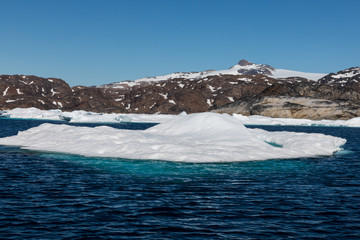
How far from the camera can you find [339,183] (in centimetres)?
1833

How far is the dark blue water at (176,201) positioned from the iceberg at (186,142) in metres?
2.03

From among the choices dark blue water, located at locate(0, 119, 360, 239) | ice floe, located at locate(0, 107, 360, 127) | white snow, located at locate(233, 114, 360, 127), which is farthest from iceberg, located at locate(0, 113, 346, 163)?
white snow, located at locate(233, 114, 360, 127)

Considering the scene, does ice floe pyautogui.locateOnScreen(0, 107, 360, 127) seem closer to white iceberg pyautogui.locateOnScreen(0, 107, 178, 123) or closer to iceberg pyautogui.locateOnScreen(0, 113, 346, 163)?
white iceberg pyautogui.locateOnScreen(0, 107, 178, 123)

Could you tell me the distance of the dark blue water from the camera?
10.5 m

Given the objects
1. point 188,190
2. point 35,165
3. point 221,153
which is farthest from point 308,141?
point 35,165

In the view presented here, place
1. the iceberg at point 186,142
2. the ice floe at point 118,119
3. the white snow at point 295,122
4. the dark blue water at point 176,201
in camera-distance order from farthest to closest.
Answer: the white snow at point 295,122 → the ice floe at point 118,119 → the iceberg at point 186,142 → the dark blue water at point 176,201

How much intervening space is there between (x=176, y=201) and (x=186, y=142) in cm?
1557

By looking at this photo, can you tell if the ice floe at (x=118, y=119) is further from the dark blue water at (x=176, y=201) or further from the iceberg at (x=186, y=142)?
the dark blue water at (x=176, y=201)

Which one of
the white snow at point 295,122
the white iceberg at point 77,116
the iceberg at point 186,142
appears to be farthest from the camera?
the white snow at point 295,122

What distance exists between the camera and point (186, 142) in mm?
29391

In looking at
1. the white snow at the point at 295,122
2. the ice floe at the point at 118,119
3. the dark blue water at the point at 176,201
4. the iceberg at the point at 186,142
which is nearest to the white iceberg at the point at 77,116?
the ice floe at the point at 118,119

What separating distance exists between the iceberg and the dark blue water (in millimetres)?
2029

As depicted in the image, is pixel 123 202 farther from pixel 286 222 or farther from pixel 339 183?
pixel 339 183

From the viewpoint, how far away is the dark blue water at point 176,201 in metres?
10.5
